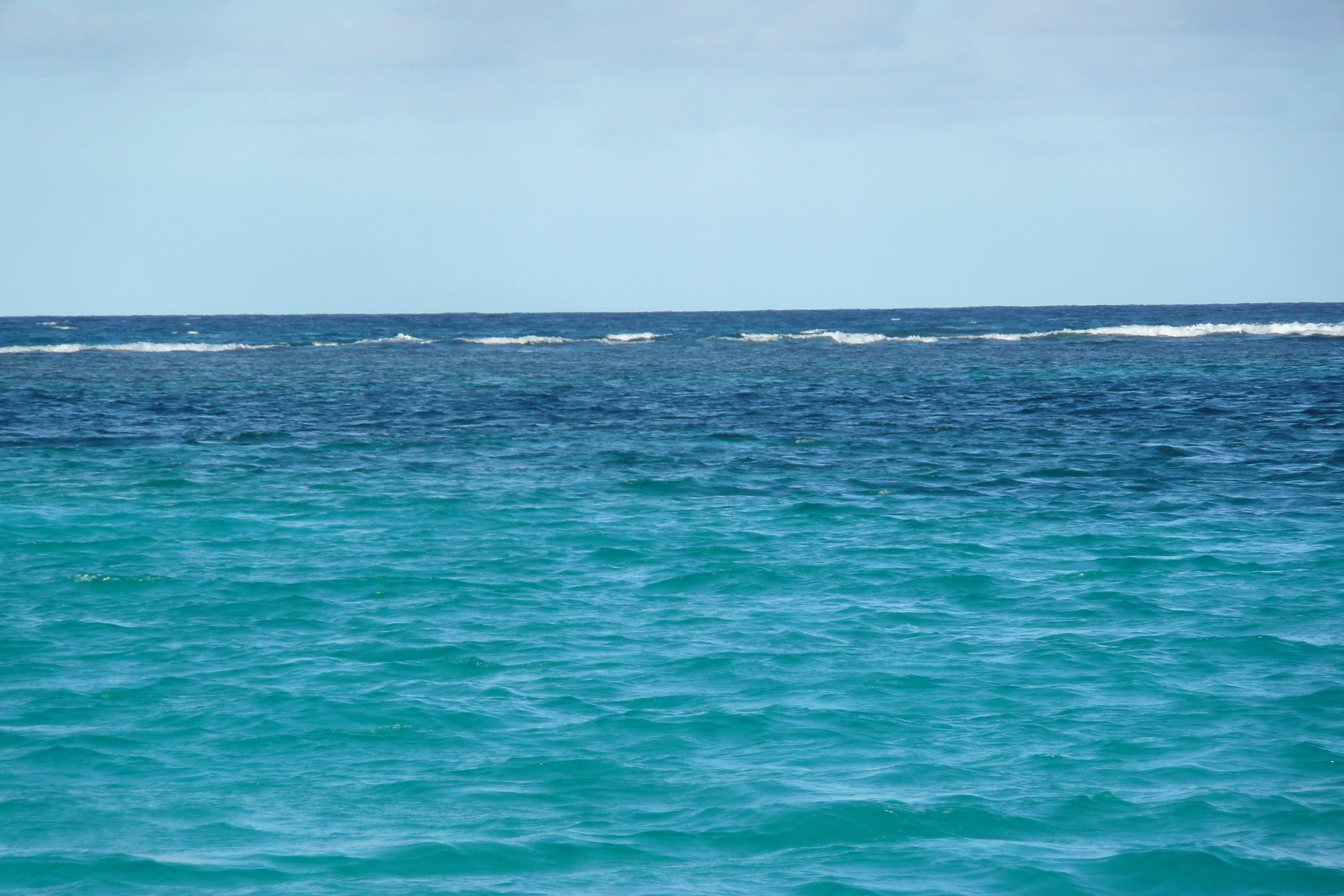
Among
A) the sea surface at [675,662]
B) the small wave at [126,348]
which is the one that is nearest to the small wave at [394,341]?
the small wave at [126,348]

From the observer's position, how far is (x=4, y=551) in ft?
56.5

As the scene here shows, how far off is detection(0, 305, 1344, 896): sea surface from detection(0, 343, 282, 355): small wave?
160 feet

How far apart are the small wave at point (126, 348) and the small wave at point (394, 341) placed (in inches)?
248

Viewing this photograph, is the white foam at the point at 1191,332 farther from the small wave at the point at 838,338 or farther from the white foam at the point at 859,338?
the small wave at the point at 838,338

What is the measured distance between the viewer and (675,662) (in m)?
12.3

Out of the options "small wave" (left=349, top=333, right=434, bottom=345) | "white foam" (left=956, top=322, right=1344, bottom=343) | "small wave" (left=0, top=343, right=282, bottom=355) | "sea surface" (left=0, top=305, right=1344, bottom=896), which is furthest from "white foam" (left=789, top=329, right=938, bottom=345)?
"sea surface" (left=0, top=305, right=1344, bottom=896)

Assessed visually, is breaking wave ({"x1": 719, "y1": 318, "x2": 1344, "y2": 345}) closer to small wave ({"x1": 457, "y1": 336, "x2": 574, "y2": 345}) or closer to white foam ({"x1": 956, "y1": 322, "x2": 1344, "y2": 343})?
white foam ({"x1": 956, "y1": 322, "x2": 1344, "y2": 343})

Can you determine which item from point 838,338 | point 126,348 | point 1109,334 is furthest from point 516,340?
point 1109,334

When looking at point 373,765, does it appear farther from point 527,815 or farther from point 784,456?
point 784,456

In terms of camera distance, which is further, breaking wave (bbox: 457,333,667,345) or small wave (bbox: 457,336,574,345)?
breaking wave (bbox: 457,333,667,345)

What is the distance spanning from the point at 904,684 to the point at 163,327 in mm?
126437

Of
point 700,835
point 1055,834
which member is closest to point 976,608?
point 1055,834

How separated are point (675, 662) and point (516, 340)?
259 feet

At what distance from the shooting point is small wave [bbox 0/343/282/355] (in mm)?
72938
